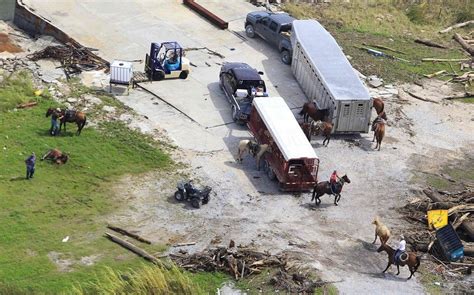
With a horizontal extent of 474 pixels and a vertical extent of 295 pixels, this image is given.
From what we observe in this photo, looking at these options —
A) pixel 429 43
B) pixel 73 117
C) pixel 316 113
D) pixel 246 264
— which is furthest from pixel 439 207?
pixel 429 43

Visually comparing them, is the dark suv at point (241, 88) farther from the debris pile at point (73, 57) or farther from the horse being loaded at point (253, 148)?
the debris pile at point (73, 57)

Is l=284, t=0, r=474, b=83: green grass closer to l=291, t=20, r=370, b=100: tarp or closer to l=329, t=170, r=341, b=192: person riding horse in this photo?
l=291, t=20, r=370, b=100: tarp

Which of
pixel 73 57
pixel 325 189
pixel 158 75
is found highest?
pixel 325 189

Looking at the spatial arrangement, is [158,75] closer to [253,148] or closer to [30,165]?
[253,148]

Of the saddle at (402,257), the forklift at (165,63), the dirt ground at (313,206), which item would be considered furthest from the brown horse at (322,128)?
the saddle at (402,257)

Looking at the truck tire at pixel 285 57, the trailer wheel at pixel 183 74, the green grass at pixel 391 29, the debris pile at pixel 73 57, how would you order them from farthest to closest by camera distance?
the green grass at pixel 391 29 < the truck tire at pixel 285 57 < the trailer wheel at pixel 183 74 < the debris pile at pixel 73 57

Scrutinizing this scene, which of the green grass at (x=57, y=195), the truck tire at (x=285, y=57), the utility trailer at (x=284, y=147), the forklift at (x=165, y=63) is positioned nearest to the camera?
the green grass at (x=57, y=195)

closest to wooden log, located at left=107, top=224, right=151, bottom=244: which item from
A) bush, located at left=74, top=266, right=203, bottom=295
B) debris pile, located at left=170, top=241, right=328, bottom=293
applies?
debris pile, located at left=170, top=241, right=328, bottom=293
